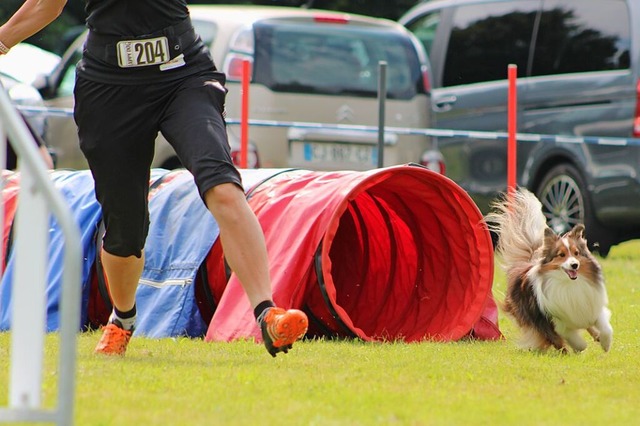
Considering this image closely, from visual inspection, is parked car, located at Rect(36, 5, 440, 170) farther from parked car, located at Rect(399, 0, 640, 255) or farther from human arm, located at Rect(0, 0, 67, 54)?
human arm, located at Rect(0, 0, 67, 54)

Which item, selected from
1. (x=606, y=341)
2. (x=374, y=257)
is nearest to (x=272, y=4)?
(x=374, y=257)

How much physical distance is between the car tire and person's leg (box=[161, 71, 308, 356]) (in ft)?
20.1

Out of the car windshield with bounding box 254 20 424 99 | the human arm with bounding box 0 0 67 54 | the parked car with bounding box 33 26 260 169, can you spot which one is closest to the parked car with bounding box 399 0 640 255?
the car windshield with bounding box 254 20 424 99

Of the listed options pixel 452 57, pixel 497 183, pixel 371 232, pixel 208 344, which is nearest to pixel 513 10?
pixel 452 57

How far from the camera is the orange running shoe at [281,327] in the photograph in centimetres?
470

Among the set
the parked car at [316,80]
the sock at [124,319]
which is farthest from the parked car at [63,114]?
the sock at [124,319]

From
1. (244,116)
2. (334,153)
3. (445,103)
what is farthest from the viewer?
(445,103)

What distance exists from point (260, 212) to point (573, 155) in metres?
4.82

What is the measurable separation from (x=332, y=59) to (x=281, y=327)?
662cm

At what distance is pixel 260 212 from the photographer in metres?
6.45

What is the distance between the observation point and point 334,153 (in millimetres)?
10820

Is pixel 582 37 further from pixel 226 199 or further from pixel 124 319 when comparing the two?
pixel 226 199

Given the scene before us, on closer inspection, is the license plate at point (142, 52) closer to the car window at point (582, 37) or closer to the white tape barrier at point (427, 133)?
the white tape barrier at point (427, 133)

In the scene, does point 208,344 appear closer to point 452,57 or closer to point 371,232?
point 371,232
